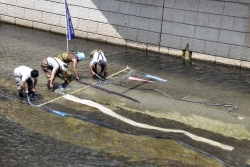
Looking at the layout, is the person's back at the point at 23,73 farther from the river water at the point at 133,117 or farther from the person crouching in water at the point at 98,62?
the person crouching in water at the point at 98,62

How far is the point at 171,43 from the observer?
1681cm

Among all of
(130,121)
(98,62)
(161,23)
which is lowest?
(130,121)

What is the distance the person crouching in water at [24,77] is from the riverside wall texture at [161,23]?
258 inches

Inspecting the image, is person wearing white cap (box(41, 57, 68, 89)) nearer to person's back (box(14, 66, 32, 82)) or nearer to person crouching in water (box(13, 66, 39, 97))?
person crouching in water (box(13, 66, 39, 97))

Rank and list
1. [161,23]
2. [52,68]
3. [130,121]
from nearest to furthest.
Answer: [130,121]
[52,68]
[161,23]

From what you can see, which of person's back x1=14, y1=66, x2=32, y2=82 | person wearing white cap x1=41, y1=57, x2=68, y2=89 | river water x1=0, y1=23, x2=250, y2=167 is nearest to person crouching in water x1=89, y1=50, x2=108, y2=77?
river water x1=0, y1=23, x2=250, y2=167

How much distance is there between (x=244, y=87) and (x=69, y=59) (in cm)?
604

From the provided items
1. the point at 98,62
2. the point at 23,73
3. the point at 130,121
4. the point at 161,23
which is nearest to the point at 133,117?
the point at 130,121

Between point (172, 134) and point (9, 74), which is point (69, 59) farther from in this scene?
point (172, 134)

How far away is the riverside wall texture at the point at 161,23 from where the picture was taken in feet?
50.9

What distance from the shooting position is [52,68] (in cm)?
1303

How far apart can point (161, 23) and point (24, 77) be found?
7.12m

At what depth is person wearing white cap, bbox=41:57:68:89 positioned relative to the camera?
1262 centimetres

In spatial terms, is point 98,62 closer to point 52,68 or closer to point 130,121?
point 52,68
